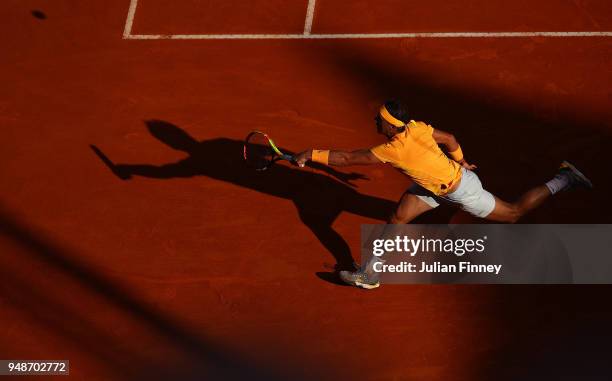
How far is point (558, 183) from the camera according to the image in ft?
29.0

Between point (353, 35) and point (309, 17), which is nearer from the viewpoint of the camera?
point (353, 35)

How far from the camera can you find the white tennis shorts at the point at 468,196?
27.1 ft

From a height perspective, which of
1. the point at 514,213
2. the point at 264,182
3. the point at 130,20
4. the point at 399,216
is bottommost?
the point at 399,216

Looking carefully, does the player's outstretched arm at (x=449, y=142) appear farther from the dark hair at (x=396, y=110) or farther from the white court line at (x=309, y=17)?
the white court line at (x=309, y=17)

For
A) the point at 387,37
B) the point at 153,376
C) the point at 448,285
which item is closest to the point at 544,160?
the point at 448,285

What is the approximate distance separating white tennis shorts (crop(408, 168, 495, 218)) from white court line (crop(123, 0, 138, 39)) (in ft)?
18.4

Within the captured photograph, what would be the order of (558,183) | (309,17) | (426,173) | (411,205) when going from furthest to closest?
(309,17), (558,183), (411,205), (426,173)

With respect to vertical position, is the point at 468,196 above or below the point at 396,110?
below

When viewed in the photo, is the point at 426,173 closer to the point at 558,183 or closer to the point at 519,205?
the point at 519,205

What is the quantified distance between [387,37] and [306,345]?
501cm

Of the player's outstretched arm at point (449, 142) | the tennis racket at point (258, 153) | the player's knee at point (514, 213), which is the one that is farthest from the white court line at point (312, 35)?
the player's knee at point (514, 213)

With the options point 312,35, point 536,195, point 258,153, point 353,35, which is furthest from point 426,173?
point 312,35

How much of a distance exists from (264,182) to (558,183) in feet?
11.6

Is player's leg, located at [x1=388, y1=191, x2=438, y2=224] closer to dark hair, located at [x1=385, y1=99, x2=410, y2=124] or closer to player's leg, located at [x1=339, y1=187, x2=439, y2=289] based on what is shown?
player's leg, located at [x1=339, y1=187, x2=439, y2=289]
